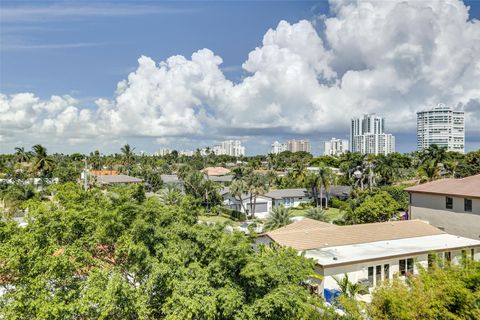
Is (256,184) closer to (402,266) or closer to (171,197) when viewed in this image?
(402,266)

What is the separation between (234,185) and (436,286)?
40103mm

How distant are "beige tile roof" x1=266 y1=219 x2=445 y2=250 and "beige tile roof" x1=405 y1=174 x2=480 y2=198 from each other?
13.1 feet

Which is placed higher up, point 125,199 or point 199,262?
point 125,199

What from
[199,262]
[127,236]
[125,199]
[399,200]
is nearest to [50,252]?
[127,236]

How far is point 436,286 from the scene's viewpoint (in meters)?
12.6

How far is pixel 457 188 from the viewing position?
104ft

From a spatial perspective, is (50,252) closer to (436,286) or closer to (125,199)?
(125,199)

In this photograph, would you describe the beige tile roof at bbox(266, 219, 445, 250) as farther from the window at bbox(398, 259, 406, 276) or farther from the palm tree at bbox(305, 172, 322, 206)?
the palm tree at bbox(305, 172, 322, 206)

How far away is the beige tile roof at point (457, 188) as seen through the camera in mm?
29984

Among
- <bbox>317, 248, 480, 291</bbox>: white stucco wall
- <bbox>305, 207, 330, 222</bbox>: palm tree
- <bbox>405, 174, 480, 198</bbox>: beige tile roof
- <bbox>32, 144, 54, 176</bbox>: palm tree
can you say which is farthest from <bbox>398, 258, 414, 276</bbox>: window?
<bbox>32, 144, 54, 176</bbox>: palm tree

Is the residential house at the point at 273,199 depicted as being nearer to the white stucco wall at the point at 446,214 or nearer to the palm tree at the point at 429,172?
the palm tree at the point at 429,172

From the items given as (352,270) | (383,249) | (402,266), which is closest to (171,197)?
(352,270)

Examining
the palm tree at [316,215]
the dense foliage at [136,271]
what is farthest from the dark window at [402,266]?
the palm tree at [316,215]

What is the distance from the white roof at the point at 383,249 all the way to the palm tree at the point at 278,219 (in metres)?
11.1
